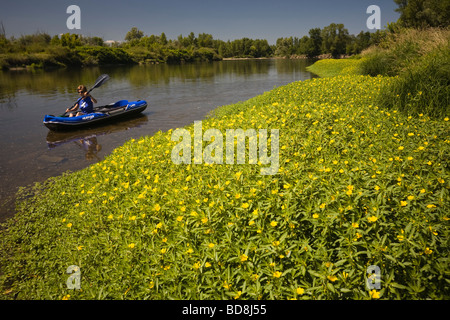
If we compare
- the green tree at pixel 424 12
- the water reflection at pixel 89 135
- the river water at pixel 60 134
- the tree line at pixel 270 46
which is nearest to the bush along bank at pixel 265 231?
the river water at pixel 60 134

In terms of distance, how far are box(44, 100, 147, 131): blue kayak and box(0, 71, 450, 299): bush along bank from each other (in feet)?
23.0

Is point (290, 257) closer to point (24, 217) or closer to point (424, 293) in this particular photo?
point (424, 293)

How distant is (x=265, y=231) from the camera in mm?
2854

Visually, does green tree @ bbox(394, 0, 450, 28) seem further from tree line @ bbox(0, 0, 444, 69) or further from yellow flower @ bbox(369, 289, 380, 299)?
yellow flower @ bbox(369, 289, 380, 299)

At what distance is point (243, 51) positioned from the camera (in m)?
138

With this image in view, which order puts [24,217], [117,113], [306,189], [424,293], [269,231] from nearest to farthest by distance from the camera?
[424,293]
[269,231]
[306,189]
[24,217]
[117,113]

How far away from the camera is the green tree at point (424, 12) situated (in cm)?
3216

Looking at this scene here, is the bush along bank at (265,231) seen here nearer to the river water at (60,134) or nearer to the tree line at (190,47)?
the river water at (60,134)

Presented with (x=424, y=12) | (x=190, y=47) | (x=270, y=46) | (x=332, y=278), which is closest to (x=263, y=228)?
(x=332, y=278)

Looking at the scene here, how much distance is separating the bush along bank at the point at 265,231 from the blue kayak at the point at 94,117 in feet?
23.0

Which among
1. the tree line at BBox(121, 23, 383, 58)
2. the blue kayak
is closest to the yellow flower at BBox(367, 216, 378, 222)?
the blue kayak

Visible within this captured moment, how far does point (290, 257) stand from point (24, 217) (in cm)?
527
